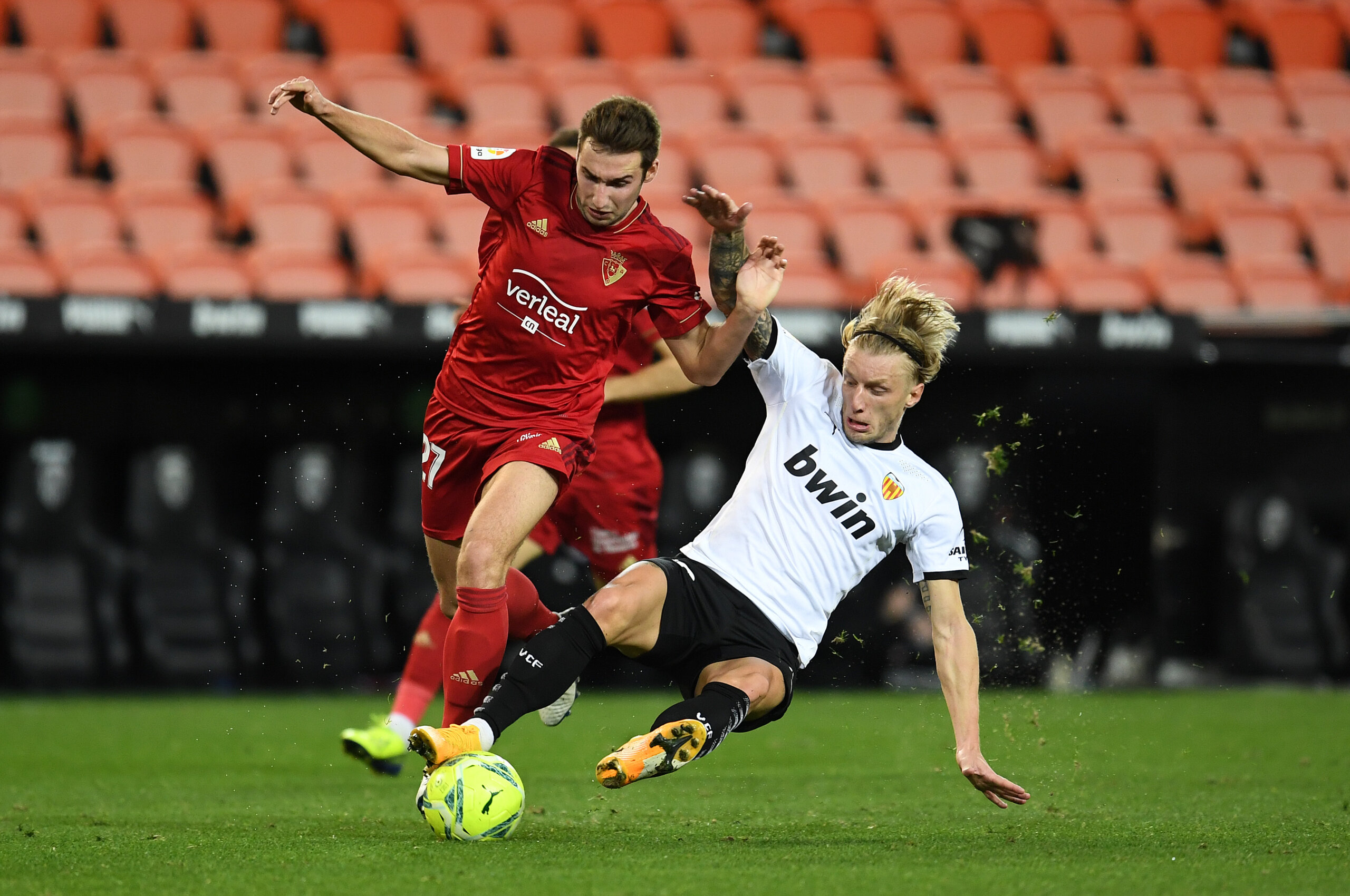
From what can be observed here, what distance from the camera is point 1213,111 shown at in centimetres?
1338

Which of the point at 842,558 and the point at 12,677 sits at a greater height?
the point at 842,558

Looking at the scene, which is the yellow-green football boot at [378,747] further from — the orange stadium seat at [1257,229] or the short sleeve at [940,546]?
the orange stadium seat at [1257,229]

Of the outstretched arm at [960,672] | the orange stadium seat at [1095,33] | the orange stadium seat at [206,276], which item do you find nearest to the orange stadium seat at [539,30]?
the orange stadium seat at [206,276]

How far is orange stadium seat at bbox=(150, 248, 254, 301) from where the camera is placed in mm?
9883

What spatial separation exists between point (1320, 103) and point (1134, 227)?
9.99 ft

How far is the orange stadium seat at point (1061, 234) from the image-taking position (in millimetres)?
11438

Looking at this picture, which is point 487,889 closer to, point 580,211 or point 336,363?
point 580,211

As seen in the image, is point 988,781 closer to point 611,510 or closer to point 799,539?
→ point 799,539

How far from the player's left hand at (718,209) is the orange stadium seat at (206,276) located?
576 cm

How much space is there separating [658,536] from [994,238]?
3.09 meters

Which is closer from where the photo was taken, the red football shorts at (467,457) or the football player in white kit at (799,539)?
the football player in white kit at (799,539)

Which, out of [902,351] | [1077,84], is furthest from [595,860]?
[1077,84]

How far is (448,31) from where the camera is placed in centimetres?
1295

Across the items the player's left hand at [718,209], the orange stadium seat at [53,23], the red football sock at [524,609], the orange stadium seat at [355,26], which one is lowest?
the red football sock at [524,609]
